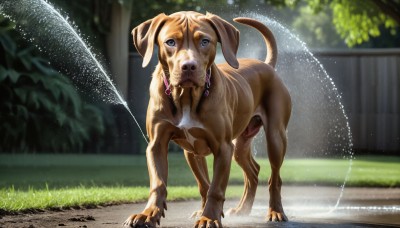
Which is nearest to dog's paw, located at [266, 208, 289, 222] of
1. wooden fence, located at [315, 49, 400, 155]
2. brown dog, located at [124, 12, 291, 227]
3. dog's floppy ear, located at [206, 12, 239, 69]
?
brown dog, located at [124, 12, 291, 227]

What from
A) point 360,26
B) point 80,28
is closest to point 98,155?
point 80,28

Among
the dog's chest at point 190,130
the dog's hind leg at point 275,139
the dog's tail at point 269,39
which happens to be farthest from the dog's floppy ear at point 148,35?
the dog's tail at point 269,39

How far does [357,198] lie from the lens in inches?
Result: 365

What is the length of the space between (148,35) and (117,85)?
11.4m

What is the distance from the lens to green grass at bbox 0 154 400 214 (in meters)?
7.82

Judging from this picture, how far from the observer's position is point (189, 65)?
5238 millimetres

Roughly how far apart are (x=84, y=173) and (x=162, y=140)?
21.4 feet

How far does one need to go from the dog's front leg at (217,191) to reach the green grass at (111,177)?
1.95 meters

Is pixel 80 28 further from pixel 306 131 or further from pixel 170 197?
pixel 170 197

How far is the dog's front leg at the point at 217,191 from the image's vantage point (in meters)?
5.38

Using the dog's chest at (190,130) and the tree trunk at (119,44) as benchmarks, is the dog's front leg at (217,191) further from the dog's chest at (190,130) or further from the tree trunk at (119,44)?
the tree trunk at (119,44)

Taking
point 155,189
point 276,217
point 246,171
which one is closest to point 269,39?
point 246,171

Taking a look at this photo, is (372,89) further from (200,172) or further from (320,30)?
(320,30)

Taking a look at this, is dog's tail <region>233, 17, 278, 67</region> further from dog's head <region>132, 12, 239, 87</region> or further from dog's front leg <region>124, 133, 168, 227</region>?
dog's front leg <region>124, 133, 168, 227</region>
